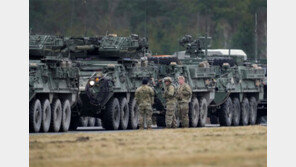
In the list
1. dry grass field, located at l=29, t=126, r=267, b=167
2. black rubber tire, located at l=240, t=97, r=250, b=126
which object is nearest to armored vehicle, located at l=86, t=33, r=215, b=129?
black rubber tire, located at l=240, t=97, r=250, b=126

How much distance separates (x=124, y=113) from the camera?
32469 mm

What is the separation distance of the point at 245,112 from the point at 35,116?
1400cm

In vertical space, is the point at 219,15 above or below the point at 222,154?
above

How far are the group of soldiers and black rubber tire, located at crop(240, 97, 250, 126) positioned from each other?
305 inches

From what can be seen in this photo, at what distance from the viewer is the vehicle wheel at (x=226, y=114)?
124 feet

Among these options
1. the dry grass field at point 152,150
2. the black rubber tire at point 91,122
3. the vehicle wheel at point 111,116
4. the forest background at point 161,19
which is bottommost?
the black rubber tire at point 91,122

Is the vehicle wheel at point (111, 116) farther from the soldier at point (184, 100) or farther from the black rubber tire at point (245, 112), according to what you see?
the black rubber tire at point (245, 112)

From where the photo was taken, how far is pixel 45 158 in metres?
17.5

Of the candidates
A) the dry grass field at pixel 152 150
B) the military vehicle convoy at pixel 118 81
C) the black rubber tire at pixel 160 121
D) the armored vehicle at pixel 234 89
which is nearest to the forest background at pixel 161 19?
the armored vehicle at pixel 234 89

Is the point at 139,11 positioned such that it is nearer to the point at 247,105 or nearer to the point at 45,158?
the point at 247,105

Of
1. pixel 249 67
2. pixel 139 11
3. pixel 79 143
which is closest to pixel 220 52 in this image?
pixel 139 11


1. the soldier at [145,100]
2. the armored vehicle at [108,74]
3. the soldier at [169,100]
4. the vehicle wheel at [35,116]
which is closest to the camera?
the vehicle wheel at [35,116]

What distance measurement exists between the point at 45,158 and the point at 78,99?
1352cm

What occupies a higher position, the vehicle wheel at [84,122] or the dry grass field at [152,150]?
the dry grass field at [152,150]
